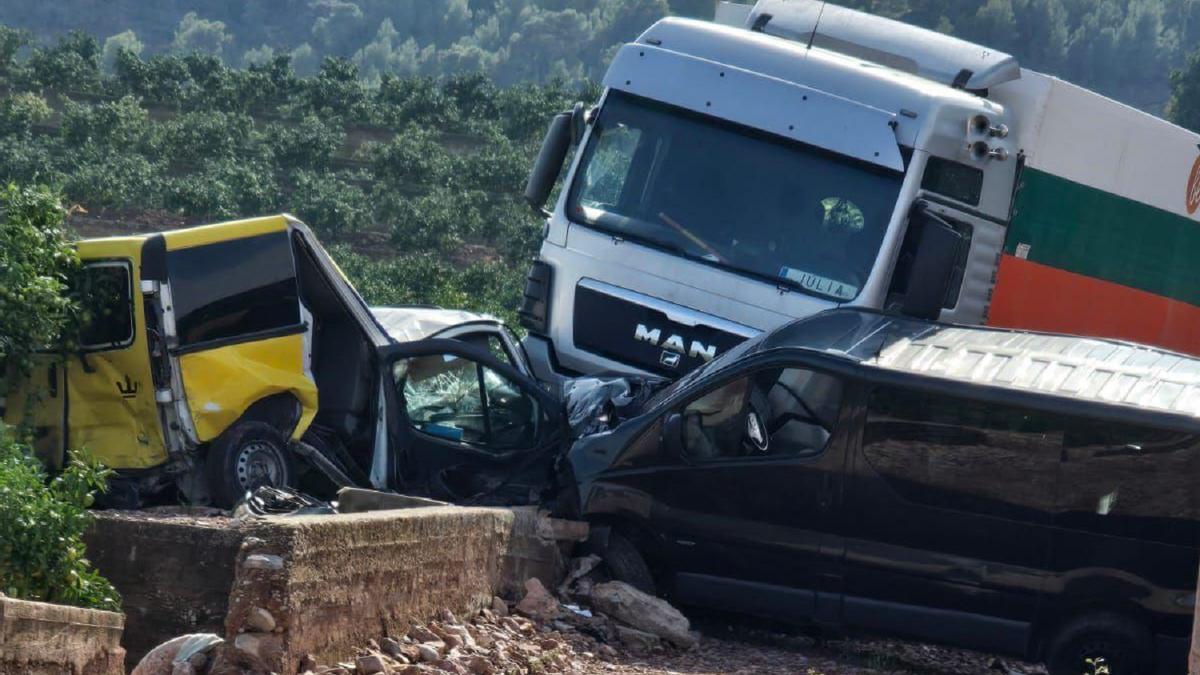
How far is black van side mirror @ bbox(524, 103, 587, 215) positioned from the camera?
13.2 m

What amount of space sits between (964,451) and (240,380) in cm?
422

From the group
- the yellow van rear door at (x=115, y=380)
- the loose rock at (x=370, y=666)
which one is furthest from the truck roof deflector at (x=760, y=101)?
the loose rock at (x=370, y=666)

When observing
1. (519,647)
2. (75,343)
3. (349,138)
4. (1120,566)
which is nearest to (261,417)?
(75,343)

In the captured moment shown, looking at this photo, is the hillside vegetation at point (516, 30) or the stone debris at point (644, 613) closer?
the stone debris at point (644, 613)

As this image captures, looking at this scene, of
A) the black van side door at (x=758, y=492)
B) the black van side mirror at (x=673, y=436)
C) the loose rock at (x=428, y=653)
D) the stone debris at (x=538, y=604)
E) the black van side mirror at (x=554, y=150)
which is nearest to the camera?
the loose rock at (x=428, y=653)

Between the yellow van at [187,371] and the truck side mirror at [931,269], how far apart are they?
406 centimetres

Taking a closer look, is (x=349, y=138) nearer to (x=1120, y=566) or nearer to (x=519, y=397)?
(x=519, y=397)

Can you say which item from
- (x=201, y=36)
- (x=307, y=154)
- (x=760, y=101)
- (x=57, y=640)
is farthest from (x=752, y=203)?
(x=201, y=36)

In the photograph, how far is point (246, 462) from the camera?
1032 cm

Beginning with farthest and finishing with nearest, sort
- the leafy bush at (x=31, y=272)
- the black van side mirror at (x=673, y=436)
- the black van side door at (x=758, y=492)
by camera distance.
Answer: the black van side mirror at (x=673, y=436) < the leafy bush at (x=31, y=272) < the black van side door at (x=758, y=492)

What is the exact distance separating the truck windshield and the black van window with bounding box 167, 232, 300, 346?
277 cm

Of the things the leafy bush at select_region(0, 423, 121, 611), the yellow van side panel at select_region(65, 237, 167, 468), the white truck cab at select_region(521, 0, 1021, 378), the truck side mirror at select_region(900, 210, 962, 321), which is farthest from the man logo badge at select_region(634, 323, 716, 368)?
the leafy bush at select_region(0, 423, 121, 611)

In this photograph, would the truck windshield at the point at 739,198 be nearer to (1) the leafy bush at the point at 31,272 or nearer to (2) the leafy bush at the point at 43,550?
(1) the leafy bush at the point at 31,272

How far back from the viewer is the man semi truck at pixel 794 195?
478 inches
